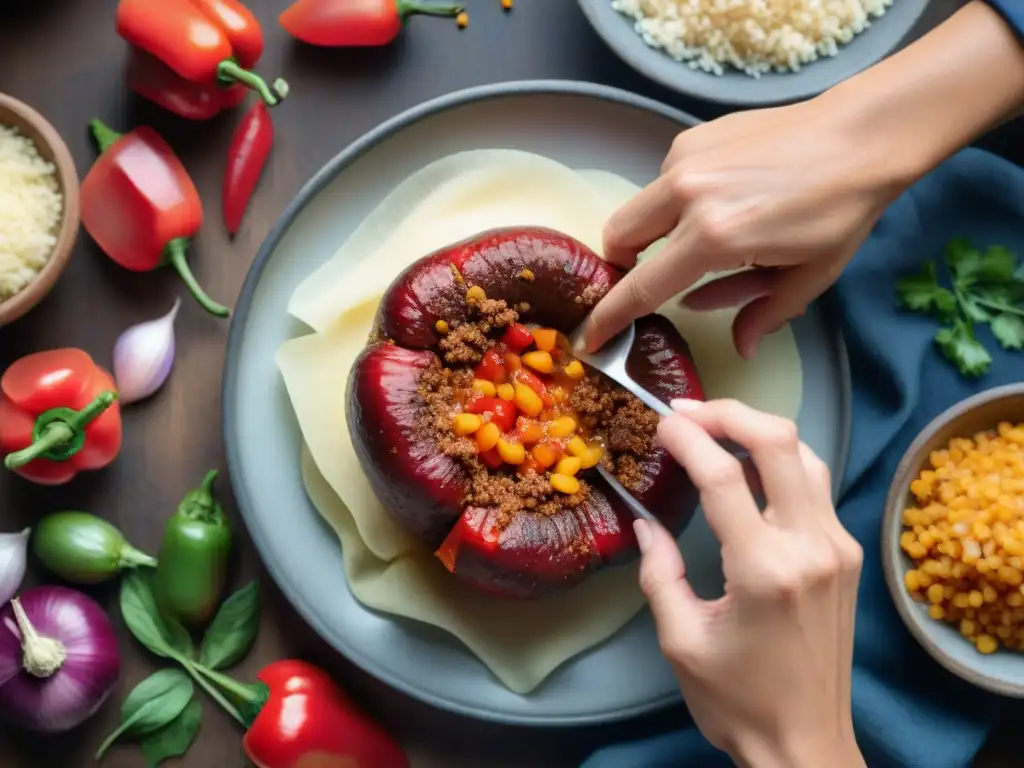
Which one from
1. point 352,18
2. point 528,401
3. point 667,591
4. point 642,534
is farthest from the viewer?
point 352,18

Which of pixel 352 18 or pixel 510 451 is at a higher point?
pixel 352 18

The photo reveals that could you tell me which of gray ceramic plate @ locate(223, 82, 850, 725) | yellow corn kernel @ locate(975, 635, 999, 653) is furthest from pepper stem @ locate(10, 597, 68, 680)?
yellow corn kernel @ locate(975, 635, 999, 653)

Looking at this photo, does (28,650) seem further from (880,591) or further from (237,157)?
(880,591)

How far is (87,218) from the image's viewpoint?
7.78 feet

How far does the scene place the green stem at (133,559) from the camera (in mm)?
2332

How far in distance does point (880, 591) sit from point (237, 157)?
1.67m

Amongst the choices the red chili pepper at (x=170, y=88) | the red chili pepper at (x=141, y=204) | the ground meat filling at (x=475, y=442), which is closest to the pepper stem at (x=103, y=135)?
the red chili pepper at (x=141, y=204)

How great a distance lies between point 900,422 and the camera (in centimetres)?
229

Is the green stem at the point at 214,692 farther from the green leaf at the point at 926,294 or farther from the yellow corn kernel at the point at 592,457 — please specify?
the green leaf at the point at 926,294

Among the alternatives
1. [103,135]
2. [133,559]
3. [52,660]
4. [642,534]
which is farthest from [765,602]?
[103,135]

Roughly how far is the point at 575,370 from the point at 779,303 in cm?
42

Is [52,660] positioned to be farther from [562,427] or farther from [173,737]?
[562,427]

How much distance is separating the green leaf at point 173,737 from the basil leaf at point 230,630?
117 mm

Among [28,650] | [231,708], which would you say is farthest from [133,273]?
[231,708]
